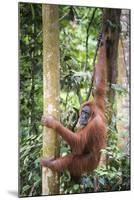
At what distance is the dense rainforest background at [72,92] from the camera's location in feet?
10.0

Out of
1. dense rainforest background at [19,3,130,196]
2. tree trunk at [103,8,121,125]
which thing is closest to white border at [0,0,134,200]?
dense rainforest background at [19,3,130,196]

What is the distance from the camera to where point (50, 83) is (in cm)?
312

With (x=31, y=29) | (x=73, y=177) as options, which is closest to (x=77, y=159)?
(x=73, y=177)

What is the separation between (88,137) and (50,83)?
0.40 meters

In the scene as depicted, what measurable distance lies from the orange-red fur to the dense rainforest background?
40 millimetres

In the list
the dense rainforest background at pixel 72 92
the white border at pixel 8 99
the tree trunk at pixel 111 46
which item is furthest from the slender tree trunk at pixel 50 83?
the tree trunk at pixel 111 46

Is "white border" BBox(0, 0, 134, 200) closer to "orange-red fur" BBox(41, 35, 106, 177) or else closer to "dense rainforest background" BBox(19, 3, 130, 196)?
"dense rainforest background" BBox(19, 3, 130, 196)

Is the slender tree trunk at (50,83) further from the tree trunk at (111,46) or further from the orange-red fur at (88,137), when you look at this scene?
the tree trunk at (111,46)

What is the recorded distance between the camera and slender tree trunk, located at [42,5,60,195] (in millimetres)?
3100

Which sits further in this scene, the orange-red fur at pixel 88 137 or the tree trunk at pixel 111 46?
the tree trunk at pixel 111 46

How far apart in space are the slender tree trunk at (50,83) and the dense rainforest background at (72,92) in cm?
3

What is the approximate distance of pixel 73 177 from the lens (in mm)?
3168

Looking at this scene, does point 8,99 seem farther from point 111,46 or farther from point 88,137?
point 111,46

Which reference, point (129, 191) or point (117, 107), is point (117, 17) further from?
point (129, 191)
